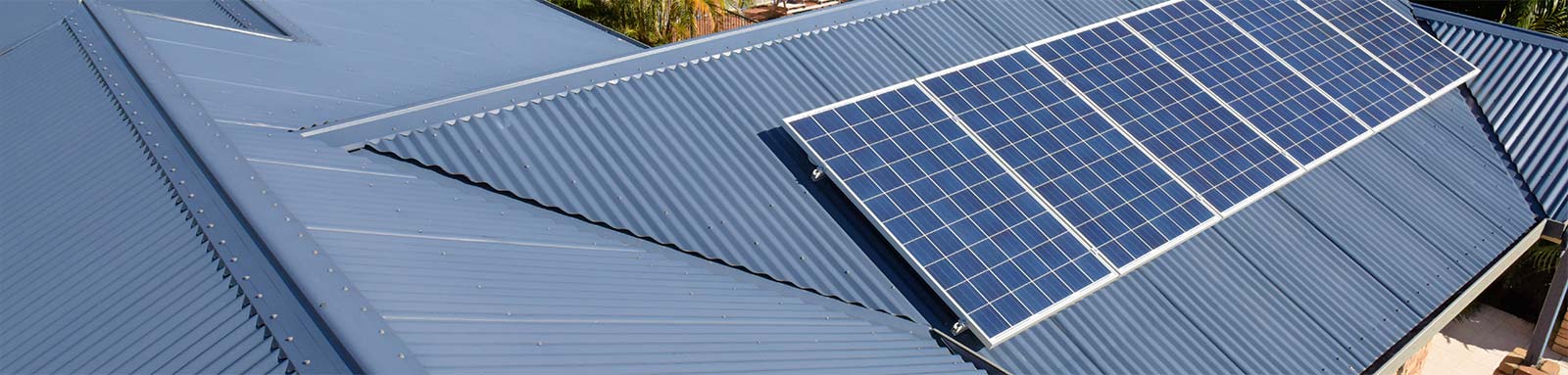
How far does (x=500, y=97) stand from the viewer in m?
11.8

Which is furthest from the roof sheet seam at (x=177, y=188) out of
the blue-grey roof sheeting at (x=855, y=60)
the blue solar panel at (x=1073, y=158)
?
the blue solar panel at (x=1073, y=158)

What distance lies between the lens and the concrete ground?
1950 centimetres

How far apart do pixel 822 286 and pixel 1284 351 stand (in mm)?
5218

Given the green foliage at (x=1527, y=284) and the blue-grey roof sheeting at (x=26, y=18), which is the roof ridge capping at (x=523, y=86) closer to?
the blue-grey roof sheeting at (x=26, y=18)

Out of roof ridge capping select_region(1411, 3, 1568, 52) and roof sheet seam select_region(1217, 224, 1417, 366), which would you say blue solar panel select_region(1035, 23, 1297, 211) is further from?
roof ridge capping select_region(1411, 3, 1568, 52)

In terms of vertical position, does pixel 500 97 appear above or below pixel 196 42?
below

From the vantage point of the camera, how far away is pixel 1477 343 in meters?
20.4

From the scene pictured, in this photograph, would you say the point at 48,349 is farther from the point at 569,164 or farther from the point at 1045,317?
the point at 1045,317

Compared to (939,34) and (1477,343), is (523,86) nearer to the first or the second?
(939,34)

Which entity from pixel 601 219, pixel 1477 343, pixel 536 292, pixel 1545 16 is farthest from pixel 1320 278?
pixel 1545 16

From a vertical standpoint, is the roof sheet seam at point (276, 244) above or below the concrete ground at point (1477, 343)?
above

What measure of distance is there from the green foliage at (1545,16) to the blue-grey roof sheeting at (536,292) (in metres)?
20.9

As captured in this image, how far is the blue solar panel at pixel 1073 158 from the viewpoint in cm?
1208

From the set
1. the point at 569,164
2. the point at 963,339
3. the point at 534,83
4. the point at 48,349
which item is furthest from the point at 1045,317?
the point at 48,349
